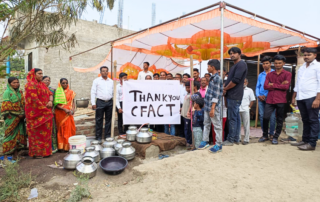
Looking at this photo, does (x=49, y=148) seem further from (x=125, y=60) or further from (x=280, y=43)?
(x=280, y=43)

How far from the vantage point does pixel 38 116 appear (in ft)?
12.3

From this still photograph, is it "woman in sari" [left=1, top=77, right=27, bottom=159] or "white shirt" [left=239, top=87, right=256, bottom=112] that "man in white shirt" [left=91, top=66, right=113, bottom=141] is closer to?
"woman in sari" [left=1, top=77, right=27, bottom=159]

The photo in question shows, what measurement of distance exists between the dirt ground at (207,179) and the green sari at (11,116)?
500 millimetres

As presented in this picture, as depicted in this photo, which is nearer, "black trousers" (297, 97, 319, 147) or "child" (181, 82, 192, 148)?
"black trousers" (297, 97, 319, 147)

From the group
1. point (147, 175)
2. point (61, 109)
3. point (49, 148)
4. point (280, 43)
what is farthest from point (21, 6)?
point (280, 43)

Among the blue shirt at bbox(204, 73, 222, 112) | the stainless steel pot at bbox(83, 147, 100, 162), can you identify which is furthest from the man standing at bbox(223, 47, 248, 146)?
the stainless steel pot at bbox(83, 147, 100, 162)

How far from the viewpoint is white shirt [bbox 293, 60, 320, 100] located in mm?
3486

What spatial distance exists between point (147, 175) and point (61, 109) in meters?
2.51

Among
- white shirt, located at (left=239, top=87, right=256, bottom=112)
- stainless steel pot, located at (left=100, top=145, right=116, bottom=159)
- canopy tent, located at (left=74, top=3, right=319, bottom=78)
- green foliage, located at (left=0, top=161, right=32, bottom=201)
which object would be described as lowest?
green foliage, located at (left=0, top=161, right=32, bottom=201)

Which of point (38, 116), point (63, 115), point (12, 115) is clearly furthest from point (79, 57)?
point (38, 116)

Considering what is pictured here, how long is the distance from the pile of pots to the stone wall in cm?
707

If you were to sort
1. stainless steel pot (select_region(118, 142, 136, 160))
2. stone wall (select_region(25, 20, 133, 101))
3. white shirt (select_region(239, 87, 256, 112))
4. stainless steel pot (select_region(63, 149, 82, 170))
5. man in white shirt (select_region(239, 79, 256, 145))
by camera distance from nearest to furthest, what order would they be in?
stainless steel pot (select_region(63, 149, 82, 170)) < stainless steel pot (select_region(118, 142, 136, 160)) < man in white shirt (select_region(239, 79, 256, 145)) < white shirt (select_region(239, 87, 256, 112)) < stone wall (select_region(25, 20, 133, 101))

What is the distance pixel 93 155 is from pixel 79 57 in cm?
884

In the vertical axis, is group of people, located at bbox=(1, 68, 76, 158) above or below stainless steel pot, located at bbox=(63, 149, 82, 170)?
above
